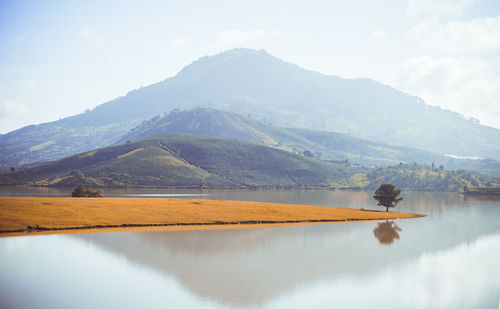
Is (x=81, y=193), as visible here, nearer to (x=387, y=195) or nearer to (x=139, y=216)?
(x=139, y=216)

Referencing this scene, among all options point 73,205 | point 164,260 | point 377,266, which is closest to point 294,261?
point 377,266

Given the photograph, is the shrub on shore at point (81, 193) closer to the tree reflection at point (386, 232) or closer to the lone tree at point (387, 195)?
the lone tree at point (387, 195)

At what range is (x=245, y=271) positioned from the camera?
4788 centimetres

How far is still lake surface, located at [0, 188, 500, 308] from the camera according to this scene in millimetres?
38750

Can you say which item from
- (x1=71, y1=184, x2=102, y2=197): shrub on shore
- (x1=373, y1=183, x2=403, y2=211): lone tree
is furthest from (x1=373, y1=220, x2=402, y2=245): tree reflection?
(x1=71, y1=184, x2=102, y2=197): shrub on shore

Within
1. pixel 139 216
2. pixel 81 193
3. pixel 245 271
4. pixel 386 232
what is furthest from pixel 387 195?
pixel 245 271

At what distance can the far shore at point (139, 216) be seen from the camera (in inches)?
Answer: 2707

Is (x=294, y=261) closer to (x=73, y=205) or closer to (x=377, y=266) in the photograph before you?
(x=377, y=266)

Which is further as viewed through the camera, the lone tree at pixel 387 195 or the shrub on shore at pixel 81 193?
the lone tree at pixel 387 195

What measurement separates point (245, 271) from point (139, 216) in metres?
35.9

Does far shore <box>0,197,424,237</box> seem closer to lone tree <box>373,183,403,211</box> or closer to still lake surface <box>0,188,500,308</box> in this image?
still lake surface <box>0,188,500,308</box>

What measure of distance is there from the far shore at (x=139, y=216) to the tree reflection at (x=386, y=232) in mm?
7263

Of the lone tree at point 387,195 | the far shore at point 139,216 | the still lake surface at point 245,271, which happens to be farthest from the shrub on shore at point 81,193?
the lone tree at point 387,195

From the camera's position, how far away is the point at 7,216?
6925 centimetres
